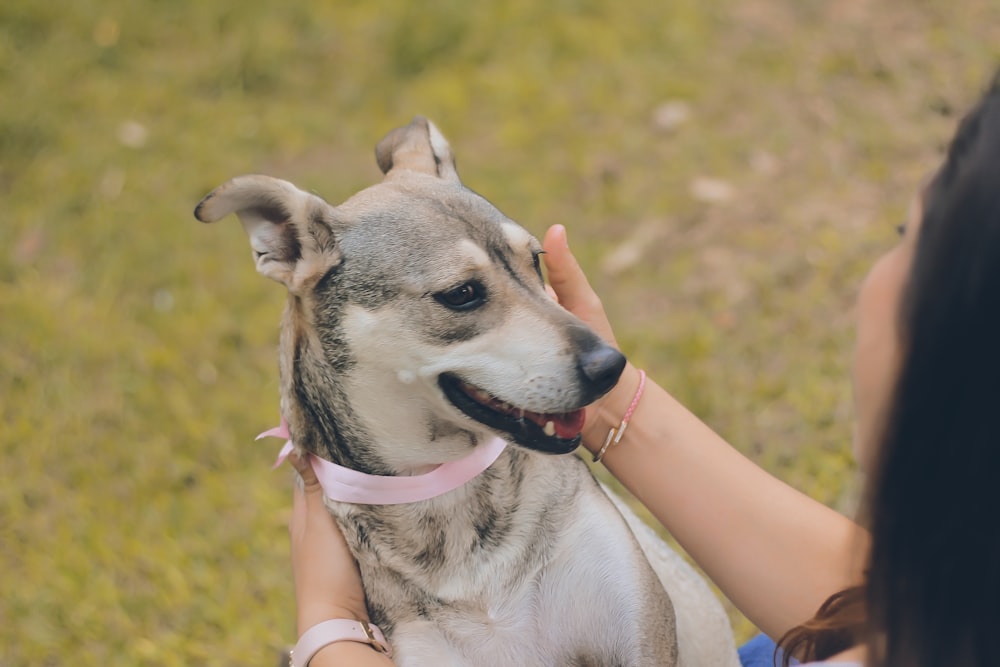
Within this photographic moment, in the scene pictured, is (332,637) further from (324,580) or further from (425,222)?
(425,222)

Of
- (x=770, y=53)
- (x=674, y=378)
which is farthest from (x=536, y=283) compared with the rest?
(x=770, y=53)

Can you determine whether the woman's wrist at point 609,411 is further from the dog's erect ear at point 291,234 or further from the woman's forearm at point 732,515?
the dog's erect ear at point 291,234

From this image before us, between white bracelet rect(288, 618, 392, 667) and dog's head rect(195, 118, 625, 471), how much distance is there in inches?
15.2

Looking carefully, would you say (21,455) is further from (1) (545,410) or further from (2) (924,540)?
(2) (924,540)

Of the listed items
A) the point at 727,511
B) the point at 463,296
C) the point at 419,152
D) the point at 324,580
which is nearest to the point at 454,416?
the point at 463,296

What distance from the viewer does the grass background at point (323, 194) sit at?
3.73 meters

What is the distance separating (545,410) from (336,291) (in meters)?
0.59

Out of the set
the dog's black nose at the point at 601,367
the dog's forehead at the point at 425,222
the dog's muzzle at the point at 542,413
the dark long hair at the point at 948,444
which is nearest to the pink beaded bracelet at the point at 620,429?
the dog's muzzle at the point at 542,413

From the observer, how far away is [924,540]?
4.63 feet

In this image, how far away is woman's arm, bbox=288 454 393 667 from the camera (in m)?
2.18

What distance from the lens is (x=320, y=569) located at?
2.35 metres

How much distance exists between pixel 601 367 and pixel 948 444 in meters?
0.93

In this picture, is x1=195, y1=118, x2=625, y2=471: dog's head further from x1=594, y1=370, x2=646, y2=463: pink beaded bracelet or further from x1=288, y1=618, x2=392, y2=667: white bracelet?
x1=288, y1=618, x2=392, y2=667: white bracelet

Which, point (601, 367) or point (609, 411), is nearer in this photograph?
point (601, 367)
